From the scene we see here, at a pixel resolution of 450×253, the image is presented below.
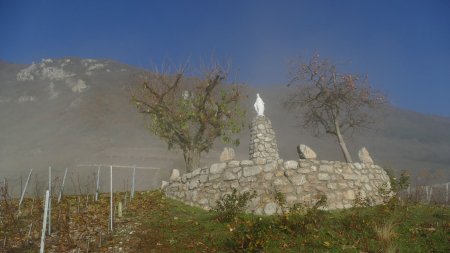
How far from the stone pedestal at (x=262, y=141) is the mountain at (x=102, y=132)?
12.3 meters

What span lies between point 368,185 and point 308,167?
10.4ft

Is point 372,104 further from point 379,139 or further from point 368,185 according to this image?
point 379,139

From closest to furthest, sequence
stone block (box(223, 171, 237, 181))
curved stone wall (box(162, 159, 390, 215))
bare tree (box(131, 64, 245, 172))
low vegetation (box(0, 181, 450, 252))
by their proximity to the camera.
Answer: low vegetation (box(0, 181, 450, 252)) → curved stone wall (box(162, 159, 390, 215)) → stone block (box(223, 171, 237, 181)) → bare tree (box(131, 64, 245, 172))

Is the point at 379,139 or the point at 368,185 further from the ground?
the point at 379,139

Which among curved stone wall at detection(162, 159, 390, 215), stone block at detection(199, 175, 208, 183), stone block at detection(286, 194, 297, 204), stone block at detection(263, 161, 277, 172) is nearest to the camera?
stone block at detection(286, 194, 297, 204)

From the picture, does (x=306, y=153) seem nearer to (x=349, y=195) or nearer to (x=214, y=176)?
(x=349, y=195)

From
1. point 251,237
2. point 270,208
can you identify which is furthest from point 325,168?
point 251,237

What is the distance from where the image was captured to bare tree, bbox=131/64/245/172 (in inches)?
875

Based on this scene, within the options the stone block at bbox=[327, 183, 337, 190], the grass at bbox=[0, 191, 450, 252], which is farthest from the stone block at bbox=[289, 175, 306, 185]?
the grass at bbox=[0, 191, 450, 252]

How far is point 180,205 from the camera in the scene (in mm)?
16531

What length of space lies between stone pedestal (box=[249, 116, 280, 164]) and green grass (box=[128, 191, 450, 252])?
504 cm

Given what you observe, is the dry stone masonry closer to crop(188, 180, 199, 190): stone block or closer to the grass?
crop(188, 180, 199, 190): stone block

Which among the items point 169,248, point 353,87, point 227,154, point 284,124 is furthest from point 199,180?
point 284,124

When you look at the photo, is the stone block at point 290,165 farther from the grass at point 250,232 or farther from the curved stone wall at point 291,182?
the grass at point 250,232
